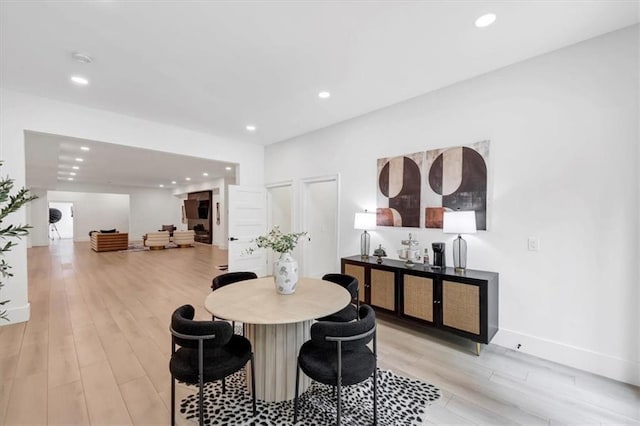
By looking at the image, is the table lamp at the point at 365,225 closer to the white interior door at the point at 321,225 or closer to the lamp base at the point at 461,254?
the lamp base at the point at 461,254

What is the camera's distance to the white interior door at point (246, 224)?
17.4 feet

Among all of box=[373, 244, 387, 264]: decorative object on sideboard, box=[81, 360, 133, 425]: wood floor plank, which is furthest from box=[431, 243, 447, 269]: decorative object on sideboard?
box=[81, 360, 133, 425]: wood floor plank

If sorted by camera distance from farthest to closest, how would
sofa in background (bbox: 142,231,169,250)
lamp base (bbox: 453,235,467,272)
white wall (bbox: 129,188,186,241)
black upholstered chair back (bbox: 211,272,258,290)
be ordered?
white wall (bbox: 129,188,186,241)
sofa in background (bbox: 142,231,169,250)
lamp base (bbox: 453,235,467,272)
black upholstered chair back (bbox: 211,272,258,290)

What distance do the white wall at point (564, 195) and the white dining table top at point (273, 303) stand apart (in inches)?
73.7

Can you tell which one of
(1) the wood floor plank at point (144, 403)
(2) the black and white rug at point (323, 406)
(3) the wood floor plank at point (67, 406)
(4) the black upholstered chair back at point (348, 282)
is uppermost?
(4) the black upholstered chair back at point (348, 282)

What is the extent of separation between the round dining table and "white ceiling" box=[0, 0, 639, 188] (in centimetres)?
222

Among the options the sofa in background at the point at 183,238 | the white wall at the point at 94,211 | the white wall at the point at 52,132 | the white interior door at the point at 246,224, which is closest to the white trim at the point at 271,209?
the white interior door at the point at 246,224

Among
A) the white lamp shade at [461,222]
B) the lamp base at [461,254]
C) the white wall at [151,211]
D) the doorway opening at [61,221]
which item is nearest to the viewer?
the white lamp shade at [461,222]

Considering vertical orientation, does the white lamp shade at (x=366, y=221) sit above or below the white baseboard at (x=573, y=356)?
above

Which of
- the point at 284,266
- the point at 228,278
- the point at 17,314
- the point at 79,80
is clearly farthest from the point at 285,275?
the point at 17,314

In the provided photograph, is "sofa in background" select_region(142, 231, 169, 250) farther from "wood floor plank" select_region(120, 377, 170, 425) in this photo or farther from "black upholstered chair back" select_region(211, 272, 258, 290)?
"wood floor plank" select_region(120, 377, 170, 425)

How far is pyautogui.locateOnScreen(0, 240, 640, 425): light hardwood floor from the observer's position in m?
1.91

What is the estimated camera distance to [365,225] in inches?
150

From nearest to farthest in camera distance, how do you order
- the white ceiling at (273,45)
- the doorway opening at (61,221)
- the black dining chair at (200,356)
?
the black dining chair at (200,356), the white ceiling at (273,45), the doorway opening at (61,221)
